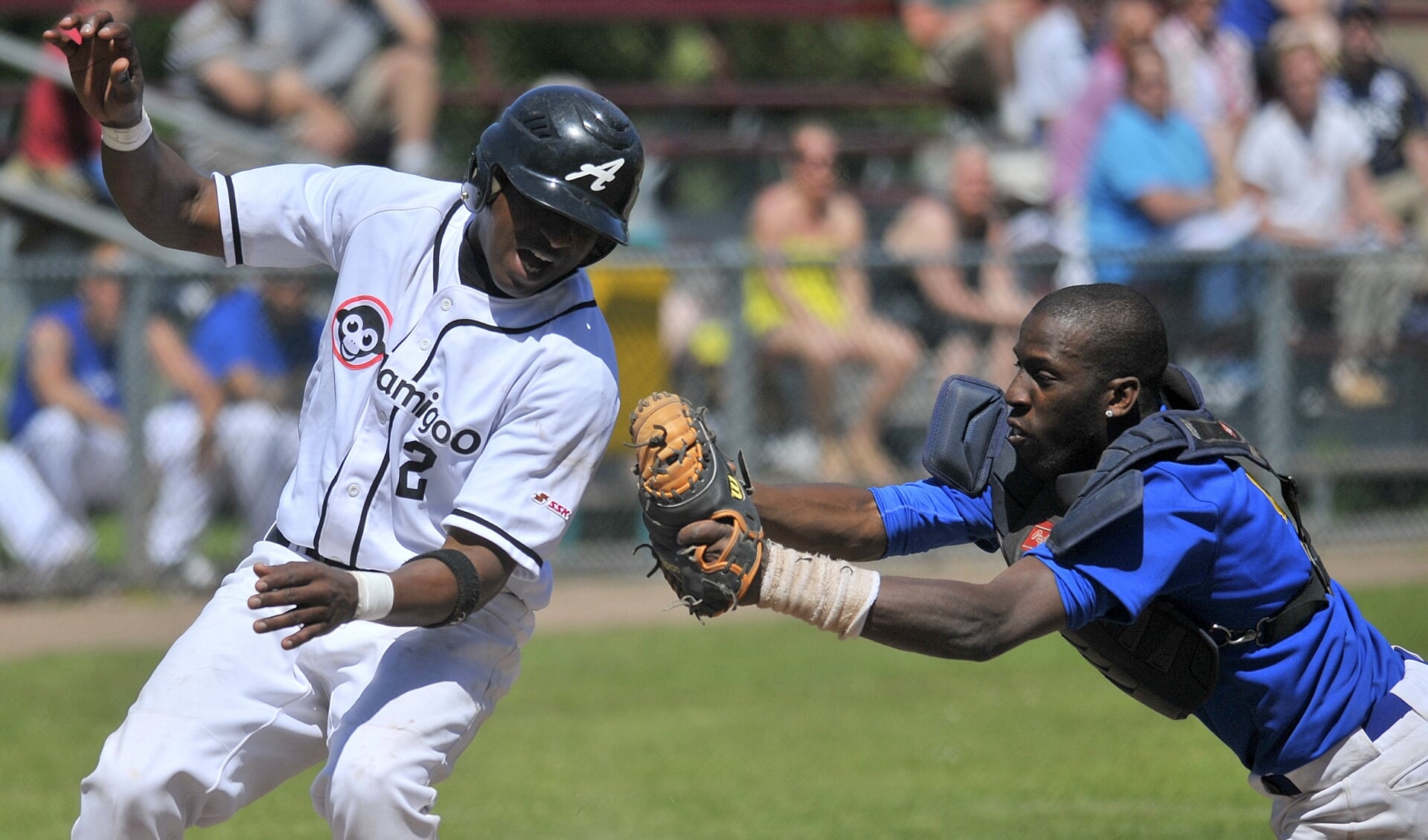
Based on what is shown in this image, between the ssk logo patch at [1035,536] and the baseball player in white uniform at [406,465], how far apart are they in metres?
0.99

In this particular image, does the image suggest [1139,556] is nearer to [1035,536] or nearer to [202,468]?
[1035,536]

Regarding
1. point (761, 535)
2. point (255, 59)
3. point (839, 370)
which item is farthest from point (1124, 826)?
point (255, 59)

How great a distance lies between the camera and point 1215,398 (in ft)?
31.9

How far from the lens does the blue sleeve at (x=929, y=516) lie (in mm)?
3900

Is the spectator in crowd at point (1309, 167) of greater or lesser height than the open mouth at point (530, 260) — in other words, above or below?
below

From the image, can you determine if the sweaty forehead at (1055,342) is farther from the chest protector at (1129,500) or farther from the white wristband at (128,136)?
the white wristband at (128,136)

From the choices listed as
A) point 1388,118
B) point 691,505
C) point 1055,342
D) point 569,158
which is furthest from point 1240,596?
point 1388,118

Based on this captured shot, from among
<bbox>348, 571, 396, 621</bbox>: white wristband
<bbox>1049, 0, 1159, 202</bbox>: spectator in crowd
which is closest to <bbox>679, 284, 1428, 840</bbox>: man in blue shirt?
<bbox>348, 571, 396, 621</bbox>: white wristband

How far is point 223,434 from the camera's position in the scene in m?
8.90

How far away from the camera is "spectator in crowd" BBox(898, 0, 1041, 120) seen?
1195cm

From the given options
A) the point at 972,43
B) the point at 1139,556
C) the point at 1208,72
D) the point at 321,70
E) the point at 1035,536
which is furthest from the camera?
the point at 972,43

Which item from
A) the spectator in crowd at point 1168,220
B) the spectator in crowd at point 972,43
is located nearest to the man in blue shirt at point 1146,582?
the spectator in crowd at point 1168,220

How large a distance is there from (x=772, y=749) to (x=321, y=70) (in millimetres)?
6350

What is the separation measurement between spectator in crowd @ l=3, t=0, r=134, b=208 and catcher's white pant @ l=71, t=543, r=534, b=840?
281 inches
